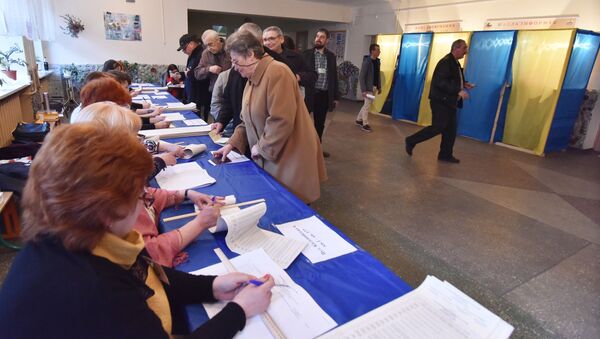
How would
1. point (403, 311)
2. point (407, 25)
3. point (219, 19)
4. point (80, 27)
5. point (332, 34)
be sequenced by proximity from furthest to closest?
point (219, 19), point (332, 34), point (407, 25), point (80, 27), point (403, 311)

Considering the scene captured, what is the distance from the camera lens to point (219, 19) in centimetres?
1205

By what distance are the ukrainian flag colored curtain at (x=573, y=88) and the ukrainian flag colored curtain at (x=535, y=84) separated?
4.1 inches

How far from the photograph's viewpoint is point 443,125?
13.9ft

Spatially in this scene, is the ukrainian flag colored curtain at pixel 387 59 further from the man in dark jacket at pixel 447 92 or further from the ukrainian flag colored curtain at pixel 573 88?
the man in dark jacket at pixel 447 92

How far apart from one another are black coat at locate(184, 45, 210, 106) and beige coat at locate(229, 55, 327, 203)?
276 centimetres

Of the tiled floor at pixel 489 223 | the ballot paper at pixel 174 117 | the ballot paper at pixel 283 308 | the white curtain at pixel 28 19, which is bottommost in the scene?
the tiled floor at pixel 489 223

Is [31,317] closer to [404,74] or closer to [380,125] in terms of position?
[380,125]

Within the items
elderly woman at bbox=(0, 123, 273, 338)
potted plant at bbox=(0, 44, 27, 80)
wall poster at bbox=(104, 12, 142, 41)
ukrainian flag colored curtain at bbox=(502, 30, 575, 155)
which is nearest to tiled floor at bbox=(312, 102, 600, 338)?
ukrainian flag colored curtain at bbox=(502, 30, 575, 155)

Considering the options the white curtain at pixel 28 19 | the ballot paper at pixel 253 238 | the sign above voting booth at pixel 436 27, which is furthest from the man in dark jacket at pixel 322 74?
the sign above voting booth at pixel 436 27

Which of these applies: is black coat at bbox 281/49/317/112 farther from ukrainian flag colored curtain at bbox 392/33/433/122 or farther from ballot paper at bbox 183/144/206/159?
ukrainian flag colored curtain at bbox 392/33/433/122

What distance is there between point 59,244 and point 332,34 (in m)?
11.1

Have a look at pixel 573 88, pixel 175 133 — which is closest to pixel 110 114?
pixel 175 133

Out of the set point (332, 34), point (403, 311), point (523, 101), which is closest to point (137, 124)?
point (403, 311)

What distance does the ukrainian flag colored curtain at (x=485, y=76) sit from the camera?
212 inches
